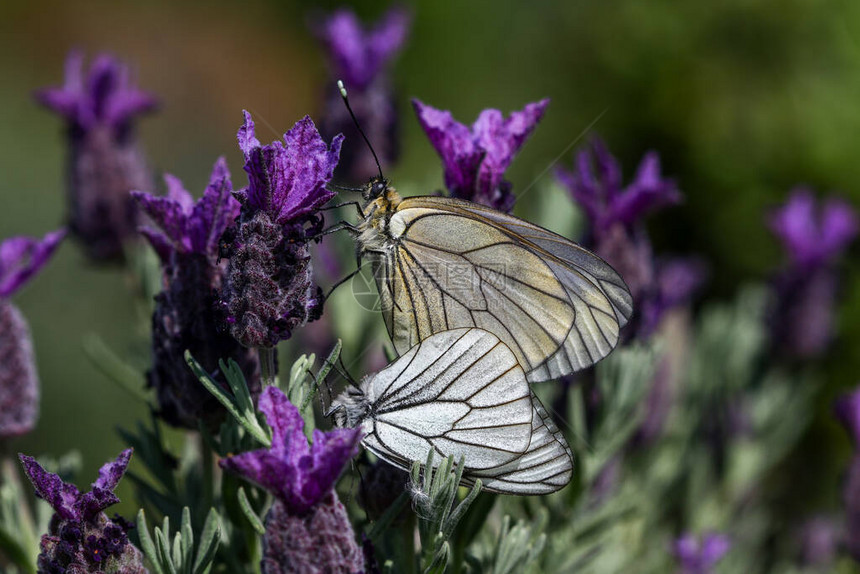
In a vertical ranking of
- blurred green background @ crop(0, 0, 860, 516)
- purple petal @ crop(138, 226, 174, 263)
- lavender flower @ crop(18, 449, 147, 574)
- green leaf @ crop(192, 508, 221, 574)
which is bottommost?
lavender flower @ crop(18, 449, 147, 574)

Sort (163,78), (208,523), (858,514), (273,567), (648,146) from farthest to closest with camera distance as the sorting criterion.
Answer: (163,78) < (648,146) < (858,514) < (208,523) < (273,567)

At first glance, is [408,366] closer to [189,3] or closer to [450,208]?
[450,208]

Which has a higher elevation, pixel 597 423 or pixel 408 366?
pixel 597 423

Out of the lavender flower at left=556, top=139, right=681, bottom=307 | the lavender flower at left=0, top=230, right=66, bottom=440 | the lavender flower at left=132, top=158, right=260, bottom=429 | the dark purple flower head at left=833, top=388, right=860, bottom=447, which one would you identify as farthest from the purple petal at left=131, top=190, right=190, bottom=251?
the dark purple flower head at left=833, top=388, right=860, bottom=447

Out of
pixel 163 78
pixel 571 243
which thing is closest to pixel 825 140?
pixel 571 243

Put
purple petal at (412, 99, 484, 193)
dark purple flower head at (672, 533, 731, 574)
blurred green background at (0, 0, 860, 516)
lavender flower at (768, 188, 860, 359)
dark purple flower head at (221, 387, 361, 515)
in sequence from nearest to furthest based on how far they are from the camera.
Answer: dark purple flower head at (221, 387, 361, 515)
purple petal at (412, 99, 484, 193)
dark purple flower head at (672, 533, 731, 574)
lavender flower at (768, 188, 860, 359)
blurred green background at (0, 0, 860, 516)

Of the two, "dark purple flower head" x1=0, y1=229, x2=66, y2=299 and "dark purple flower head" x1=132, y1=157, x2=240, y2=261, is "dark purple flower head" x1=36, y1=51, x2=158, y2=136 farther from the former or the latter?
"dark purple flower head" x1=132, y1=157, x2=240, y2=261

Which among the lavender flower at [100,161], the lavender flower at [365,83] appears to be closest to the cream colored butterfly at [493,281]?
the lavender flower at [365,83]
